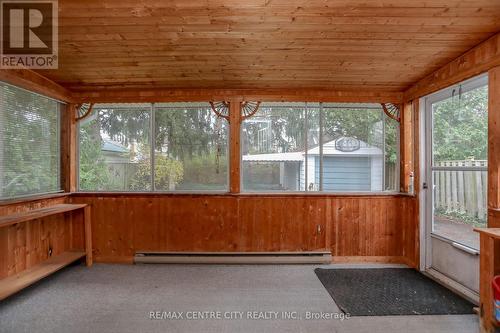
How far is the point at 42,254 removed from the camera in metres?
3.40

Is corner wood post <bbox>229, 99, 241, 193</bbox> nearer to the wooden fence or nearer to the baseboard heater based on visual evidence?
the baseboard heater

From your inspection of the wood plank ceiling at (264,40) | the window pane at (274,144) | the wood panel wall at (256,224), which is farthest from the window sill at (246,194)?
the wood plank ceiling at (264,40)

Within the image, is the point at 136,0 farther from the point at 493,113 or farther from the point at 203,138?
the point at 493,113

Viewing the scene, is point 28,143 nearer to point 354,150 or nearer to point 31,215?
point 31,215

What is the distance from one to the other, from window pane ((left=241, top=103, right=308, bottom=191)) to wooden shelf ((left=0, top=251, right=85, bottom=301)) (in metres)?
2.36

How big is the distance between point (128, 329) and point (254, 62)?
9.14ft

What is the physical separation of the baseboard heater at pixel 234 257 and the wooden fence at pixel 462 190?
4.97 feet

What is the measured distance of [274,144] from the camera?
12.7 ft

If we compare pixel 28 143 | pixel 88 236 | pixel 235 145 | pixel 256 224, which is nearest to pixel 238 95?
pixel 235 145

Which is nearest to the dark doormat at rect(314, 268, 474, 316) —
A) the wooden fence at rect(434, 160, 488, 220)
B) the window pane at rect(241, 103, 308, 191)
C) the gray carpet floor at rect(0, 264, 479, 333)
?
the gray carpet floor at rect(0, 264, 479, 333)

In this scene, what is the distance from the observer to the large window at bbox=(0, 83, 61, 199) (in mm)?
2936

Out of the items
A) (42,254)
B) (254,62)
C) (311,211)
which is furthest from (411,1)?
(42,254)

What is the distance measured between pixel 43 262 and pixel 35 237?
31 cm

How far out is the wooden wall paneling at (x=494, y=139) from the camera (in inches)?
96.4
